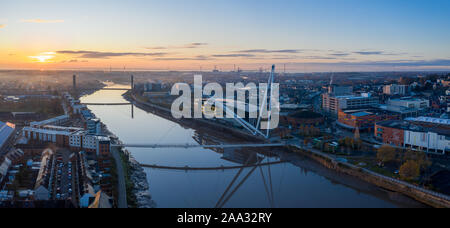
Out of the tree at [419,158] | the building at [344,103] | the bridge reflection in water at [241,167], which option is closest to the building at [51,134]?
the bridge reflection in water at [241,167]

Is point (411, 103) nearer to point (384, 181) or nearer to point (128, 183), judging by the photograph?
point (384, 181)

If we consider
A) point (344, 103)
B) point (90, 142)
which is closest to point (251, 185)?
point (90, 142)

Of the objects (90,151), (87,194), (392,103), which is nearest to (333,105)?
(392,103)

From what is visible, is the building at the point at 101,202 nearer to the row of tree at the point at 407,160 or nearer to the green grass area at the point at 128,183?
the green grass area at the point at 128,183

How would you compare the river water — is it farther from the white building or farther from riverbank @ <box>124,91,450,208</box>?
the white building
